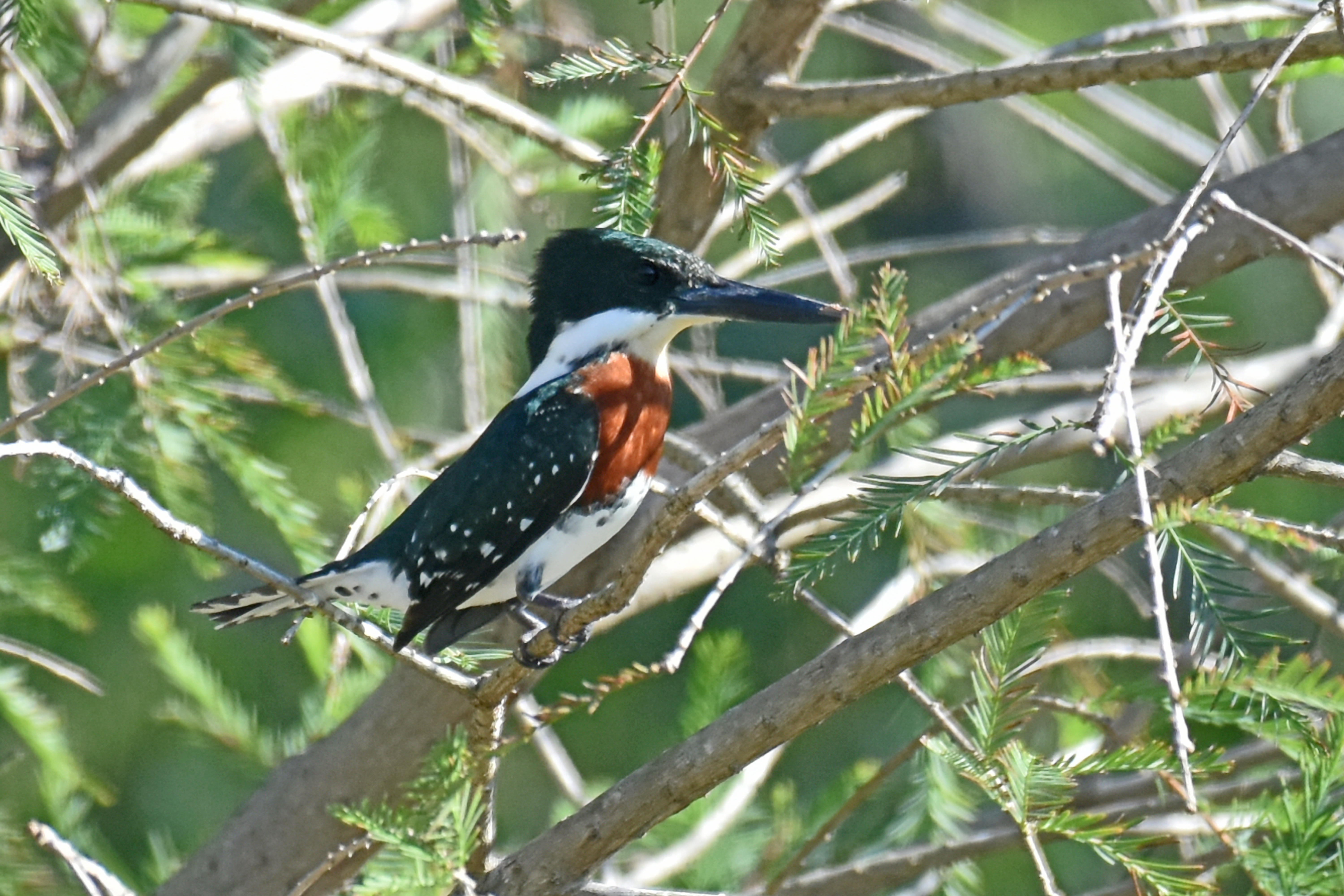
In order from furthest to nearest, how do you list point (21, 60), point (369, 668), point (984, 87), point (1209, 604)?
point (369, 668), point (21, 60), point (984, 87), point (1209, 604)

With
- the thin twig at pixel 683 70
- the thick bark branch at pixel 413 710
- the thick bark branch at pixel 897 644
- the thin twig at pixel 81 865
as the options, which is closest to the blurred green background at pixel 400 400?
the thick bark branch at pixel 413 710

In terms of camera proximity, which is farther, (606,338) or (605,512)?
(606,338)

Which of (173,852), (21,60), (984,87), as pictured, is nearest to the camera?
(984,87)

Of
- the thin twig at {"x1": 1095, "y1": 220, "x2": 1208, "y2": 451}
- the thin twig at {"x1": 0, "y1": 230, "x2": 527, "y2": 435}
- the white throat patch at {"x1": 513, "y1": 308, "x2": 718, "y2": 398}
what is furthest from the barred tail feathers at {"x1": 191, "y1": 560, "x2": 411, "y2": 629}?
the thin twig at {"x1": 1095, "y1": 220, "x2": 1208, "y2": 451}

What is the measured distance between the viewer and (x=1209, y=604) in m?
1.41

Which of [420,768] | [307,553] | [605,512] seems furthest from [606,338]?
[420,768]

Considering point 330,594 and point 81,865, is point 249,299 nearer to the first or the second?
point 81,865

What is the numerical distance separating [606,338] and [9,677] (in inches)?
49.8

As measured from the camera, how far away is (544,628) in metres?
2.18

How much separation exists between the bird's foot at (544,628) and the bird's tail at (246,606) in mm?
385

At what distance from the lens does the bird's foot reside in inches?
74.5

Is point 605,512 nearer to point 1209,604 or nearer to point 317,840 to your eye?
point 317,840

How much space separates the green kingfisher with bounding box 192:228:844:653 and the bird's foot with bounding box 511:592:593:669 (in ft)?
0.03

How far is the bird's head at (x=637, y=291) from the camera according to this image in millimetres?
2299
